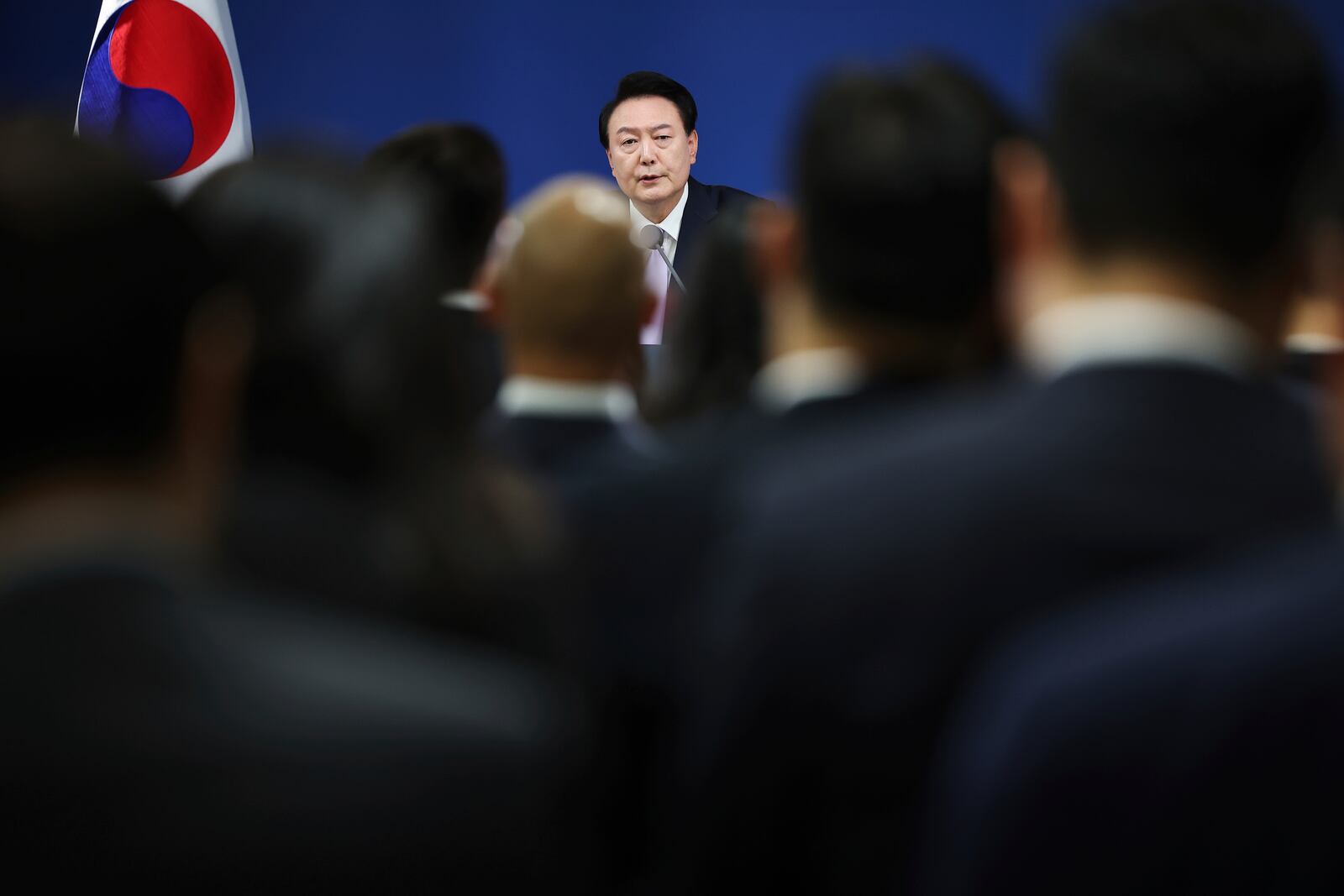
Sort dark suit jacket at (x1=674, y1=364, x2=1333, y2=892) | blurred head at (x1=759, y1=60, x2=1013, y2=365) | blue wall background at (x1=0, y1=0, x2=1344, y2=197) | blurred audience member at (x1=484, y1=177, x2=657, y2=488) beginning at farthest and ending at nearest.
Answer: blue wall background at (x1=0, y1=0, x2=1344, y2=197), blurred audience member at (x1=484, y1=177, x2=657, y2=488), blurred head at (x1=759, y1=60, x2=1013, y2=365), dark suit jacket at (x1=674, y1=364, x2=1333, y2=892)

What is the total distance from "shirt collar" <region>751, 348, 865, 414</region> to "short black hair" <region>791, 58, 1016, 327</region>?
41 mm

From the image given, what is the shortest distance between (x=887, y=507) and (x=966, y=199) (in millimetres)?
480

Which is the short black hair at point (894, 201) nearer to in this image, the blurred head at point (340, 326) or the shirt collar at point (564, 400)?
the blurred head at point (340, 326)

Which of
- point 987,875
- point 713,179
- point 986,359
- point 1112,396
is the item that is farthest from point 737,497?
point 713,179

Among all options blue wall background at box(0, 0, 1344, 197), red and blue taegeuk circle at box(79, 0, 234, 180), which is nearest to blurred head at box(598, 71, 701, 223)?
blue wall background at box(0, 0, 1344, 197)

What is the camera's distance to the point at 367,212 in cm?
132

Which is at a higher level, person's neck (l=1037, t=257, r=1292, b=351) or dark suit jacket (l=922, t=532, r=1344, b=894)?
person's neck (l=1037, t=257, r=1292, b=351)

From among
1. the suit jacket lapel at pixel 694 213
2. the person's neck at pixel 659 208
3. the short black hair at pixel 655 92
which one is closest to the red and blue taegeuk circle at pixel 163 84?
the short black hair at pixel 655 92

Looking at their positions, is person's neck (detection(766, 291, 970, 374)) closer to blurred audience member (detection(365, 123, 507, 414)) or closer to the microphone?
blurred audience member (detection(365, 123, 507, 414))

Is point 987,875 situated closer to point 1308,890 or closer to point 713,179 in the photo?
point 1308,890

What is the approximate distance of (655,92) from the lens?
4.43 meters

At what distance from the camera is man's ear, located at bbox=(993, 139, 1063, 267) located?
113cm

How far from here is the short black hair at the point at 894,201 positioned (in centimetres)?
137

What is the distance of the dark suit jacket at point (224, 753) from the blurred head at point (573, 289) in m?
1.12
